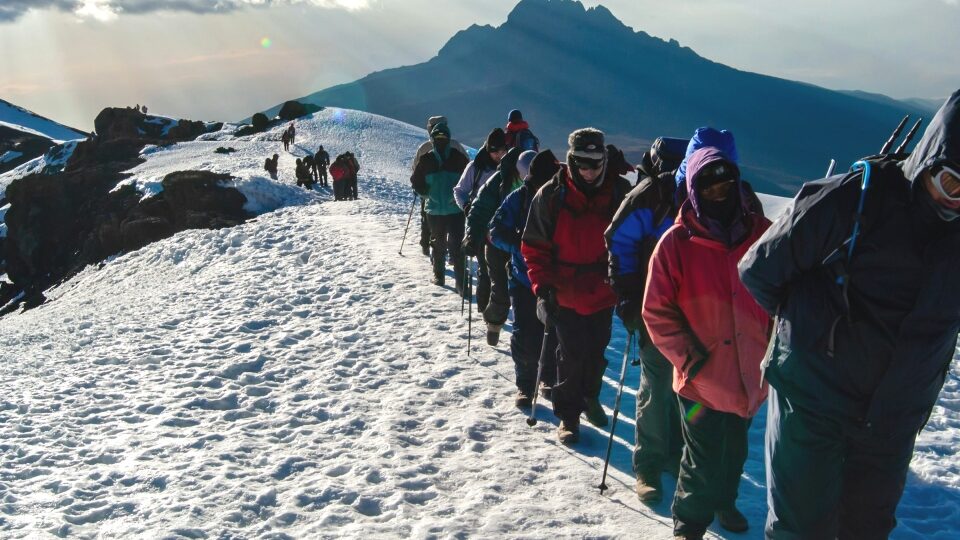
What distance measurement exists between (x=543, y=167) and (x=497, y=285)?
2385mm

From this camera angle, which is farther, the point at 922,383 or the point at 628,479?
the point at 628,479

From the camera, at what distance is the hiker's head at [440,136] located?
11.4 m

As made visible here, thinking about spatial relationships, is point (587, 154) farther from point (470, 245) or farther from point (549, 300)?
point (470, 245)

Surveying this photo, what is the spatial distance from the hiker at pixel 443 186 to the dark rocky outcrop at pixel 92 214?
13.5 m

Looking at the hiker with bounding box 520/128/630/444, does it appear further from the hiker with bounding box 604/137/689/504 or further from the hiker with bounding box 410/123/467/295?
the hiker with bounding box 410/123/467/295

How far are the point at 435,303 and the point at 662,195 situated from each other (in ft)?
22.4

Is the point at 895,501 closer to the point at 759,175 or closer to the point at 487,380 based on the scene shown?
the point at 487,380

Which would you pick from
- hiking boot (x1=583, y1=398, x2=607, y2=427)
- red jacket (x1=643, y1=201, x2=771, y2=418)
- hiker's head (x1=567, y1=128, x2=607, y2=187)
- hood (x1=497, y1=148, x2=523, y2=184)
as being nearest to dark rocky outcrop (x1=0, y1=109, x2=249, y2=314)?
hood (x1=497, y1=148, x2=523, y2=184)

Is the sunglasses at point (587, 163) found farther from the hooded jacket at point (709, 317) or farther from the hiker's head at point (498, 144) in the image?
the hiker's head at point (498, 144)

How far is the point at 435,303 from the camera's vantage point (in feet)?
36.7

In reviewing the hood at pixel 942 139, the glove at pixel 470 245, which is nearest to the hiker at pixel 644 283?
the hood at pixel 942 139

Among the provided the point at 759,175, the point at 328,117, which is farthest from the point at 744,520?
the point at 759,175

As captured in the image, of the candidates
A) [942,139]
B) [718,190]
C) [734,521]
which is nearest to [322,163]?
[734,521]

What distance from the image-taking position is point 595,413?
6.32 m
